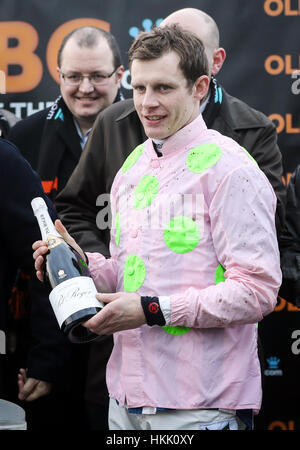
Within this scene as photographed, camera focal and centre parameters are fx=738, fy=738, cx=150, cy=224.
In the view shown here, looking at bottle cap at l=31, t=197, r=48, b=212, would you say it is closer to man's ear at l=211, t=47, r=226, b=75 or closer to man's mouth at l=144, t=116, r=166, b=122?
man's mouth at l=144, t=116, r=166, b=122

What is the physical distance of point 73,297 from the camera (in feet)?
5.92

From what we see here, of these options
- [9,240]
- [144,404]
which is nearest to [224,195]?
[144,404]

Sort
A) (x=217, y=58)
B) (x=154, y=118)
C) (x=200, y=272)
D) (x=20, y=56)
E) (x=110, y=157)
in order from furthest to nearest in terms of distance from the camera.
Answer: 1. (x=20, y=56)
2. (x=217, y=58)
3. (x=110, y=157)
4. (x=154, y=118)
5. (x=200, y=272)

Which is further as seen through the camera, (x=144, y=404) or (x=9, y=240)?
(x=9, y=240)

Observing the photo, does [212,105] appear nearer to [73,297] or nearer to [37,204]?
[37,204]

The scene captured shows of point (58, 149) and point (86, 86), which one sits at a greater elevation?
point (86, 86)

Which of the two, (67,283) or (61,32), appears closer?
(67,283)

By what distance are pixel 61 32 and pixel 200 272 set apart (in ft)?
6.43

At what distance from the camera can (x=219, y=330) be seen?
196 cm

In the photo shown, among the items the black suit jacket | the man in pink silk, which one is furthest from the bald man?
the man in pink silk

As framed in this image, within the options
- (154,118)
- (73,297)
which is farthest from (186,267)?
(154,118)

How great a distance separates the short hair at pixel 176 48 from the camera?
1.99 meters
